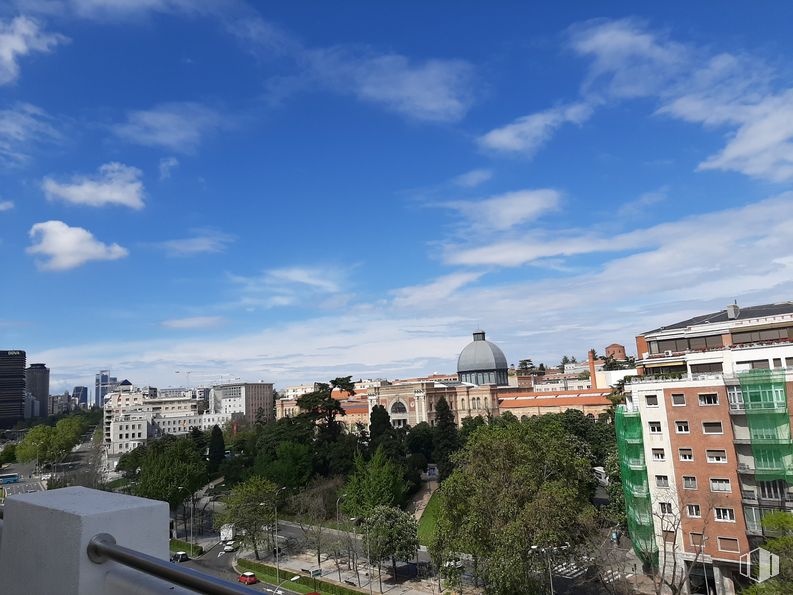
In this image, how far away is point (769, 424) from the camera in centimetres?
2184

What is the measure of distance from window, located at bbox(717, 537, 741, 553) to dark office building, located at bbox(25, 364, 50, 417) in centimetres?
19730

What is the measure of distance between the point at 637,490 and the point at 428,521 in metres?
17.3

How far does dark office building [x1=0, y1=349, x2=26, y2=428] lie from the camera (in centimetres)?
13338

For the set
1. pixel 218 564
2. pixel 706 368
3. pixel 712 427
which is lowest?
pixel 218 564

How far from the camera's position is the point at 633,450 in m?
25.8

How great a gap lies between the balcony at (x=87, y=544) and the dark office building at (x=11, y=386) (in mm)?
160383

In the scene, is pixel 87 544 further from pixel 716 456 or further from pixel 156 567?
pixel 716 456

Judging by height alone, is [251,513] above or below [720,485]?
below

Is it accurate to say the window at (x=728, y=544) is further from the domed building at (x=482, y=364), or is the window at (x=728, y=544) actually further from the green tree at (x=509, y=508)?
the domed building at (x=482, y=364)

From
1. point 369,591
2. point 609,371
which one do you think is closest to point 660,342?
point 369,591

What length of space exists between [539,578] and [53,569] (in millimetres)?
21764

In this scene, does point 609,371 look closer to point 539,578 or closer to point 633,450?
point 633,450

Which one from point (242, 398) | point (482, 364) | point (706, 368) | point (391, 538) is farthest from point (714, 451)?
point (242, 398)

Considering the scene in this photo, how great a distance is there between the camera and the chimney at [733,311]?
28766 millimetres
